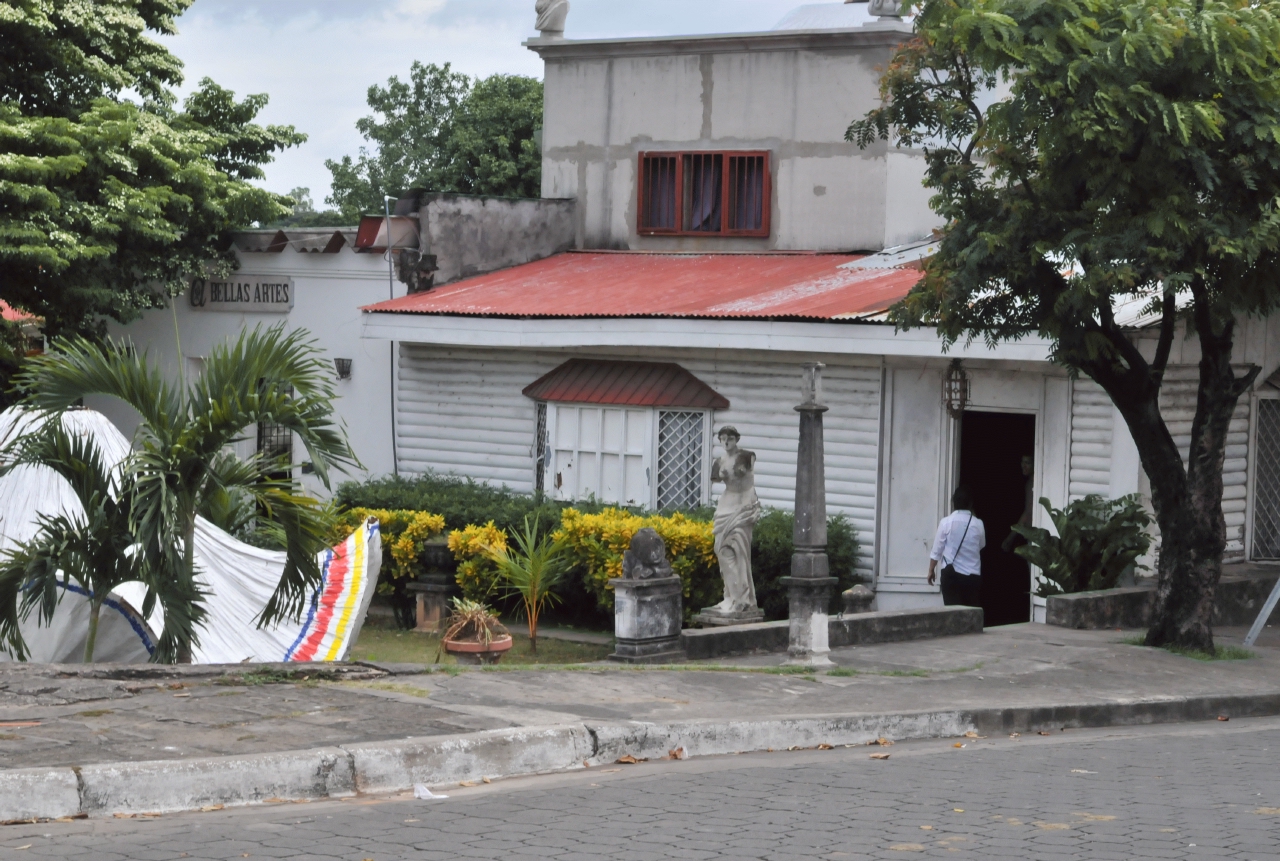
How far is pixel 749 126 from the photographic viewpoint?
69.2ft

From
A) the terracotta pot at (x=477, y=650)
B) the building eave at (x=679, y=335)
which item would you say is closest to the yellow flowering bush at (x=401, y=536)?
the building eave at (x=679, y=335)

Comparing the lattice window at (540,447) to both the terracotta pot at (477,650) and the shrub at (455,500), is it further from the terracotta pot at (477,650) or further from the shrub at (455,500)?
the terracotta pot at (477,650)

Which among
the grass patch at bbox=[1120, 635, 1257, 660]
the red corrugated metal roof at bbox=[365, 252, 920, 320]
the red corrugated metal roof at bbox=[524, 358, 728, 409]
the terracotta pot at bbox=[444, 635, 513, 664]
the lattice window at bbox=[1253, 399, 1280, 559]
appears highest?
the red corrugated metal roof at bbox=[365, 252, 920, 320]

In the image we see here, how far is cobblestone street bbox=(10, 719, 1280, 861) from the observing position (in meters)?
6.30

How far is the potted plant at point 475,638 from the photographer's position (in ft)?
44.7

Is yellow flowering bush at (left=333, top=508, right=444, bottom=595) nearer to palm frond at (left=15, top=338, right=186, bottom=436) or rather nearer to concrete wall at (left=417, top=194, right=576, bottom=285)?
concrete wall at (left=417, top=194, right=576, bottom=285)

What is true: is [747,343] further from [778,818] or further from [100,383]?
[778,818]

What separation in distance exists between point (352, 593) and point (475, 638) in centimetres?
119

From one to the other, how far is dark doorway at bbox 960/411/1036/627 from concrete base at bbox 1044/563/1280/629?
8.97 feet

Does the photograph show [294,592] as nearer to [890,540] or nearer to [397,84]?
[890,540]

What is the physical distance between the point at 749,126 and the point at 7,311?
558 inches

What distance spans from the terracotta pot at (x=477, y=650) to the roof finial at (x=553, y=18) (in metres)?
11.5

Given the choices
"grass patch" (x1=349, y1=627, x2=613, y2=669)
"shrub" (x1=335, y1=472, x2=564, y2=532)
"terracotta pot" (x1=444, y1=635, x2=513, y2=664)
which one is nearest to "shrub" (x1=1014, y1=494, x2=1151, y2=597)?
"grass patch" (x1=349, y1=627, x2=613, y2=669)

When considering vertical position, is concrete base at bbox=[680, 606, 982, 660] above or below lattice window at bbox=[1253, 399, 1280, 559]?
below
